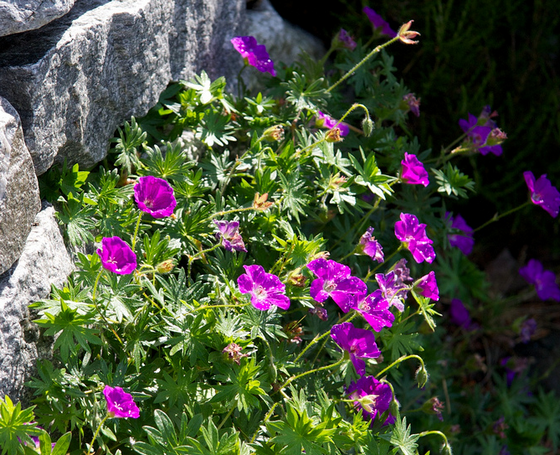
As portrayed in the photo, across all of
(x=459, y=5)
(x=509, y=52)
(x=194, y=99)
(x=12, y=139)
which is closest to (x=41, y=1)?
(x=12, y=139)

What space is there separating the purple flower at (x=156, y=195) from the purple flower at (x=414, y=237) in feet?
2.56

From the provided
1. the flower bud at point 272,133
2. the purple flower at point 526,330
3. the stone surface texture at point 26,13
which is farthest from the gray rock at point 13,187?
the purple flower at point 526,330

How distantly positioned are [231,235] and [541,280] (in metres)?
2.00

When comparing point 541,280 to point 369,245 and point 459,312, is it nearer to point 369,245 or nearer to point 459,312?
point 459,312

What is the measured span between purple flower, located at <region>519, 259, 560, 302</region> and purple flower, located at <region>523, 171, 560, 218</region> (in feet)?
2.44

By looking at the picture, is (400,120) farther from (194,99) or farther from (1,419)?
(1,419)

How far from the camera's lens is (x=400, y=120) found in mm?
2438

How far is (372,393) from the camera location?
1.77 metres

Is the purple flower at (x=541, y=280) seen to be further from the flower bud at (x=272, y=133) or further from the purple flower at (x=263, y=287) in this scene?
the purple flower at (x=263, y=287)

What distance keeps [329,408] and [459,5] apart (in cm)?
230

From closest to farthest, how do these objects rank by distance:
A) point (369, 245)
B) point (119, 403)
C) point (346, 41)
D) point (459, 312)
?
point (119, 403), point (369, 245), point (346, 41), point (459, 312)

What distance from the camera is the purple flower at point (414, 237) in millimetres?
1925

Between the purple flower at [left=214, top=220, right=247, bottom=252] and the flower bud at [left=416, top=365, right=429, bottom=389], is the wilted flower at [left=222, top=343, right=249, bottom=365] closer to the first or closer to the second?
the purple flower at [left=214, top=220, right=247, bottom=252]

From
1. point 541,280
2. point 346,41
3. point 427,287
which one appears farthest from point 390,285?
point 541,280
